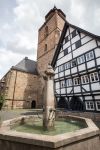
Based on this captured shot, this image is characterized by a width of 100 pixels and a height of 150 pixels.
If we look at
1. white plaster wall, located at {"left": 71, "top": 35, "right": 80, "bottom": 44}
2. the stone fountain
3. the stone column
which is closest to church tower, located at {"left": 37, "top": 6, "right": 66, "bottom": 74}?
white plaster wall, located at {"left": 71, "top": 35, "right": 80, "bottom": 44}

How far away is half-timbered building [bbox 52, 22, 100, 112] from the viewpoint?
1294cm

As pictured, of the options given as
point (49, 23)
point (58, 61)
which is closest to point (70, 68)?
point (58, 61)

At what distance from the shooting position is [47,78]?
6047 millimetres

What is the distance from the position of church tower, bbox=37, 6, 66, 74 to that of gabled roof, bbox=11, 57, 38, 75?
2.48 meters

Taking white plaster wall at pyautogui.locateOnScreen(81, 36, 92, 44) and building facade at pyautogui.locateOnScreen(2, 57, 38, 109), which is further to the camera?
building facade at pyautogui.locateOnScreen(2, 57, 38, 109)

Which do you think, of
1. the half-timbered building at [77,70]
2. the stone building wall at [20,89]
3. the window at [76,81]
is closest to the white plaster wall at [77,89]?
the half-timbered building at [77,70]

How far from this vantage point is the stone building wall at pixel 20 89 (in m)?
25.5

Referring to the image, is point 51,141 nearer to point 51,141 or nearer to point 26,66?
point 51,141

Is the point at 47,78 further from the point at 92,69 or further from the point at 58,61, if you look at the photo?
the point at 58,61

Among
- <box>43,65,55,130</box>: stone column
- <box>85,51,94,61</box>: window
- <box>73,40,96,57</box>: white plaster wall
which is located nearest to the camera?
<box>43,65,55,130</box>: stone column

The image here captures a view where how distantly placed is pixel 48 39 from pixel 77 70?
15532 millimetres

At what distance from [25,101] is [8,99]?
396 cm

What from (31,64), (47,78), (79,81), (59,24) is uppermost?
(59,24)

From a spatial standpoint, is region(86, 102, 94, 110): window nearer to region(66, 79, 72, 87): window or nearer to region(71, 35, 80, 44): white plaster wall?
region(66, 79, 72, 87): window
